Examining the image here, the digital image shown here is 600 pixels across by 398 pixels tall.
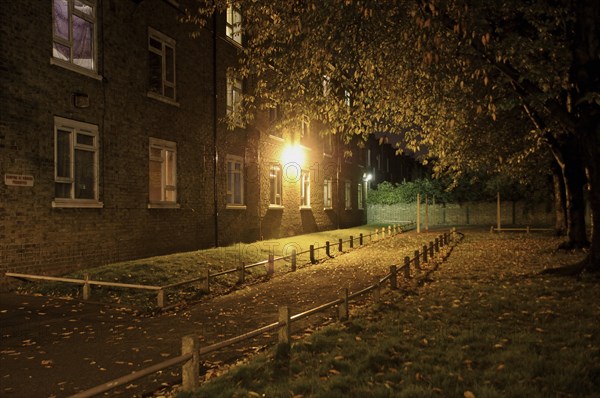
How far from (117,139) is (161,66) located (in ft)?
12.1

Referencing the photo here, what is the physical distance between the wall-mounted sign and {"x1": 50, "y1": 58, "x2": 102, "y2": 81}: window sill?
3.01 m

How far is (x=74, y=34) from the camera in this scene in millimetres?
13484

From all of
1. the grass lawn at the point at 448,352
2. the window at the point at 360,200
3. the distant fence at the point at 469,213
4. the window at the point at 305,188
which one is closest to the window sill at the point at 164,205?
the grass lawn at the point at 448,352

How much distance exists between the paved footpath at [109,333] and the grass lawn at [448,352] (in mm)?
1209

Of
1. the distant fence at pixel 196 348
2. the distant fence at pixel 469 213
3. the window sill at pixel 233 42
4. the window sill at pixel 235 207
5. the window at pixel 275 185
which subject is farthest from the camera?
the distant fence at pixel 469 213

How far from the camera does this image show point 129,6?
15.1 meters

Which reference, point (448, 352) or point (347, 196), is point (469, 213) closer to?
point (347, 196)

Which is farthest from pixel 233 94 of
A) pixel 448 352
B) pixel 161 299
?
pixel 448 352

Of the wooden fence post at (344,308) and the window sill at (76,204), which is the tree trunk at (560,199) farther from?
the window sill at (76,204)

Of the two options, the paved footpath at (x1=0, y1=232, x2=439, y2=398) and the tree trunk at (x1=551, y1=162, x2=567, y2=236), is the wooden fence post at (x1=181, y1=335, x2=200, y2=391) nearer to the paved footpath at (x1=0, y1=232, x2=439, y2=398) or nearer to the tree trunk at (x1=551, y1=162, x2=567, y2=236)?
the paved footpath at (x1=0, y1=232, x2=439, y2=398)

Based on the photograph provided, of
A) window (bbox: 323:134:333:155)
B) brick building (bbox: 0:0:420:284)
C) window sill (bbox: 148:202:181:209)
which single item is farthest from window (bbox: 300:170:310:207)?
window sill (bbox: 148:202:181:209)

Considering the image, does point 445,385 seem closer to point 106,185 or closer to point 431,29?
point 431,29

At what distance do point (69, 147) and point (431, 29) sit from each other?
954 cm

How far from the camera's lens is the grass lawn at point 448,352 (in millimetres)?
5344
